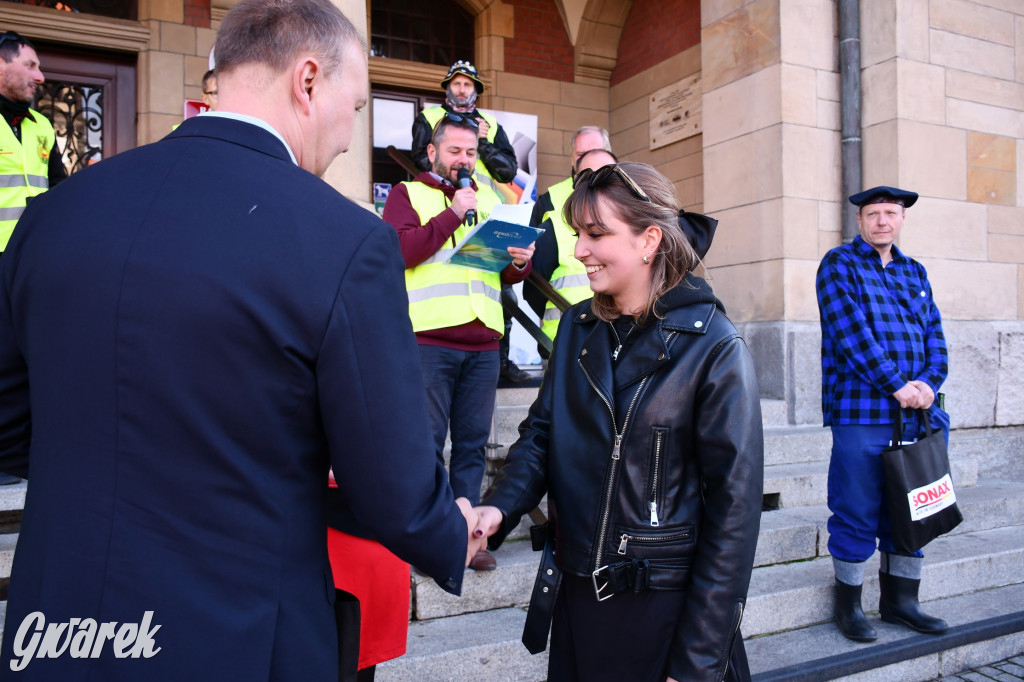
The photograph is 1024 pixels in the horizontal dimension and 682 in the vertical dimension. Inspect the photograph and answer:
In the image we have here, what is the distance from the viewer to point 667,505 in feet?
6.31

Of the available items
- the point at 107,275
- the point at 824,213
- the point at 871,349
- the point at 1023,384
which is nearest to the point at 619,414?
the point at 107,275

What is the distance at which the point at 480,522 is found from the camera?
1.93 metres

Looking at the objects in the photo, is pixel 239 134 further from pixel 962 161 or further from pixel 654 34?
pixel 654 34

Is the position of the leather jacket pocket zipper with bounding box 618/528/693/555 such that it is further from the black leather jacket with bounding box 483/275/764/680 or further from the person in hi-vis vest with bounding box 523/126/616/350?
the person in hi-vis vest with bounding box 523/126/616/350

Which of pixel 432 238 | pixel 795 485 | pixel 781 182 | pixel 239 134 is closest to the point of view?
pixel 239 134

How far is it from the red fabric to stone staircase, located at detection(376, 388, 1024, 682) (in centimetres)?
128

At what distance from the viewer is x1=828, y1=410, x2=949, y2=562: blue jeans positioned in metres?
3.68

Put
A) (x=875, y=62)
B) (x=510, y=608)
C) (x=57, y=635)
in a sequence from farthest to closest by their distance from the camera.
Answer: (x=875, y=62)
(x=510, y=608)
(x=57, y=635)

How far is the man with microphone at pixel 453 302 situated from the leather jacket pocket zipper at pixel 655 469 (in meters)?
1.66

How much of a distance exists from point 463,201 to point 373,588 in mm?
2137

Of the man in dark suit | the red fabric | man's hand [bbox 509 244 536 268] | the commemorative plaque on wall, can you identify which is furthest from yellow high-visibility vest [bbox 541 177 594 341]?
the commemorative plaque on wall

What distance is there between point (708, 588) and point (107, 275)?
1362mm

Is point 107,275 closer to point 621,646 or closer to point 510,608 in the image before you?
point 621,646

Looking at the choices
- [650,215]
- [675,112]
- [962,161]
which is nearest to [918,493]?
[650,215]
